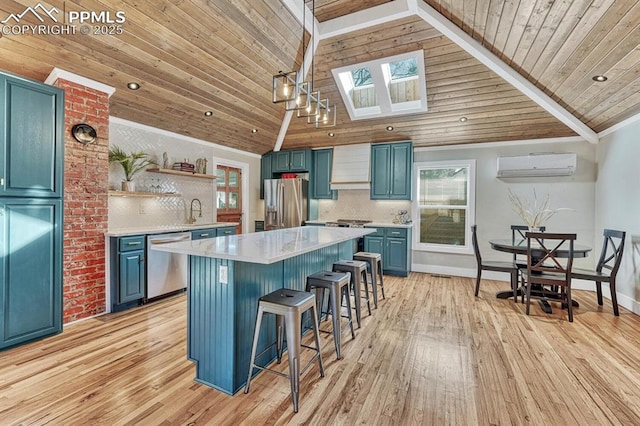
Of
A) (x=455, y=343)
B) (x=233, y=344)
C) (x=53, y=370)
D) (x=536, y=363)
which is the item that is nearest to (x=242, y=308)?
(x=233, y=344)

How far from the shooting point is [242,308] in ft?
6.86

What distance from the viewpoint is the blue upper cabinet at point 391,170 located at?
18.0 ft

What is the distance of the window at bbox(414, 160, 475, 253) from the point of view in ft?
17.7

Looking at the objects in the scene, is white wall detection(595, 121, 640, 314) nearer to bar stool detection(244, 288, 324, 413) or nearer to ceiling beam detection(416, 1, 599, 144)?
ceiling beam detection(416, 1, 599, 144)

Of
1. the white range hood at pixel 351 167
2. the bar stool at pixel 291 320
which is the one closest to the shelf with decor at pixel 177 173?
the white range hood at pixel 351 167

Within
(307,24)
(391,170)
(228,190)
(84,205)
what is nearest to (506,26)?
(307,24)

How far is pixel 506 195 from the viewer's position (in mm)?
5094

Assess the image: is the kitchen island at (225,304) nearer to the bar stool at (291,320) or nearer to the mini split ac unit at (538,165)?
the bar stool at (291,320)

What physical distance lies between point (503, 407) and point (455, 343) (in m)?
0.90

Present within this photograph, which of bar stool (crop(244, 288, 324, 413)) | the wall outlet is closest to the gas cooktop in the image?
bar stool (crop(244, 288, 324, 413))

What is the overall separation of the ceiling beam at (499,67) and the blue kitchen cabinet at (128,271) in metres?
4.09

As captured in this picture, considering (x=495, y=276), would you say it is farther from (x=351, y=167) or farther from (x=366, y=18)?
(x=366, y=18)

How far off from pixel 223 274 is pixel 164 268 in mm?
2292

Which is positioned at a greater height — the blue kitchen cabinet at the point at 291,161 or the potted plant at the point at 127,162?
the blue kitchen cabinet at the point at 291,161
